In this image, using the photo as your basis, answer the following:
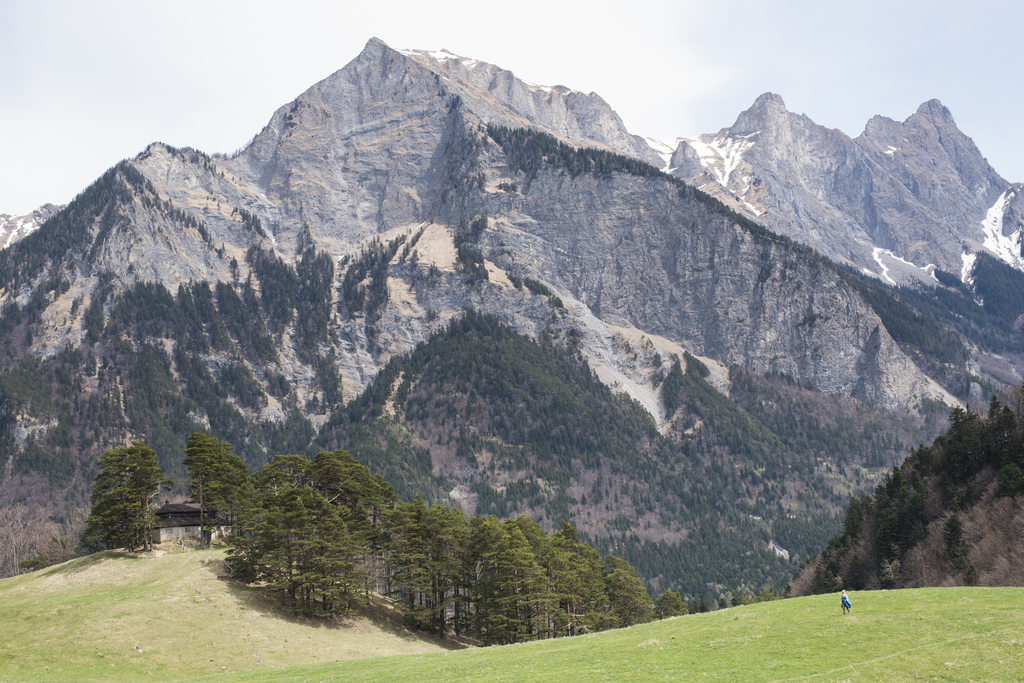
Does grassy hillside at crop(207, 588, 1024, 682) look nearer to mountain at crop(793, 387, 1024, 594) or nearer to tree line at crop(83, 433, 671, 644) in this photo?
tree line at crop(83, 433, 671, 644)

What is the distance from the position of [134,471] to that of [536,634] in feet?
144

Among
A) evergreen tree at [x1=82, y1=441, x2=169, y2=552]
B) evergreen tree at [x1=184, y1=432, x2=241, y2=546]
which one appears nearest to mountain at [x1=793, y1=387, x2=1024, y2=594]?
evergreen tree at [x1=184, y1=432, x2=241, y2=546]

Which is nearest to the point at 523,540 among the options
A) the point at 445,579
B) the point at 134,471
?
the point at 445,579

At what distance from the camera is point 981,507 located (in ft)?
278

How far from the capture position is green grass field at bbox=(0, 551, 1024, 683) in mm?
32750

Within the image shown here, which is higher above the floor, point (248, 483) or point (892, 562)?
point (248, 483)

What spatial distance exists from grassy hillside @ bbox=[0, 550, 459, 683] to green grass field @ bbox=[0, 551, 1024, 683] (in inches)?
5.9

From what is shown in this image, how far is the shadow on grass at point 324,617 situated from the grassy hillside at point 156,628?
158 millimetres

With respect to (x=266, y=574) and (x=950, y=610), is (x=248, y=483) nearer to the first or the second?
(x=266, y=574)

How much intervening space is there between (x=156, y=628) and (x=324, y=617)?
15.5 m

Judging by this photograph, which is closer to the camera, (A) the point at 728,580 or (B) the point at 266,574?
(B) the point at 266,574

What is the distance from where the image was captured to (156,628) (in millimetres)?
57094

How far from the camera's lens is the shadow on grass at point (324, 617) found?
66.1 meters

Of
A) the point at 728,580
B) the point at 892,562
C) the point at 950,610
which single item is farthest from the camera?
the point at 728,580
